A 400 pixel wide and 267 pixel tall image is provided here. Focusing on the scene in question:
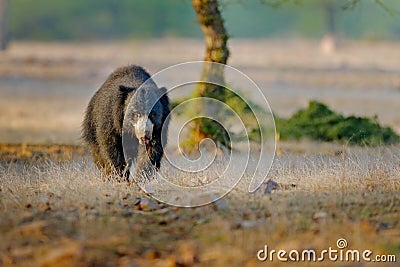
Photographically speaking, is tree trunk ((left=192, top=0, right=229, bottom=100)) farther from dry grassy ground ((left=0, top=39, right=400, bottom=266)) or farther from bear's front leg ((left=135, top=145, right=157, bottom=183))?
bear's front leg ((left=135, top=145, right=157, bottom=183))

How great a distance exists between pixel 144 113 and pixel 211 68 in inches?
179

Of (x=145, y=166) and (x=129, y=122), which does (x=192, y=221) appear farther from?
(x=129, y=122)

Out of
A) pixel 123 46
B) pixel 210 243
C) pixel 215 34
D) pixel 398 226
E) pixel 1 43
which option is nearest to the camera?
pixel 210 243

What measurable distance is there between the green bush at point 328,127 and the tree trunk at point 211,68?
1.54 m

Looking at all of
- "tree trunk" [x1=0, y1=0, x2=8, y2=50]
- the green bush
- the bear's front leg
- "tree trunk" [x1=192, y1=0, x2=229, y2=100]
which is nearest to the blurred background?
"tree trunk" [x1=0, y1=0, x2=8, y2=50]

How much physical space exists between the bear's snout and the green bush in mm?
5548

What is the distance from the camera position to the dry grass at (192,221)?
751 centimetres

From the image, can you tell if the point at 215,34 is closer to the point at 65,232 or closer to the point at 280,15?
the point at 65,232

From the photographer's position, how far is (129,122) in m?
10.6

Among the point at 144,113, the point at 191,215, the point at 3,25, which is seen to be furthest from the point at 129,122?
the point at 3,25

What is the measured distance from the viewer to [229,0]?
15383mm

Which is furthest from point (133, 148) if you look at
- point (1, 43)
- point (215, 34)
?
point (1, 43)

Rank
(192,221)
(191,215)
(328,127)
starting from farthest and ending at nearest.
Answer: (328,127), (191,215), (192,221)

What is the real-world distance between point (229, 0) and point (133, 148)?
5.08m
